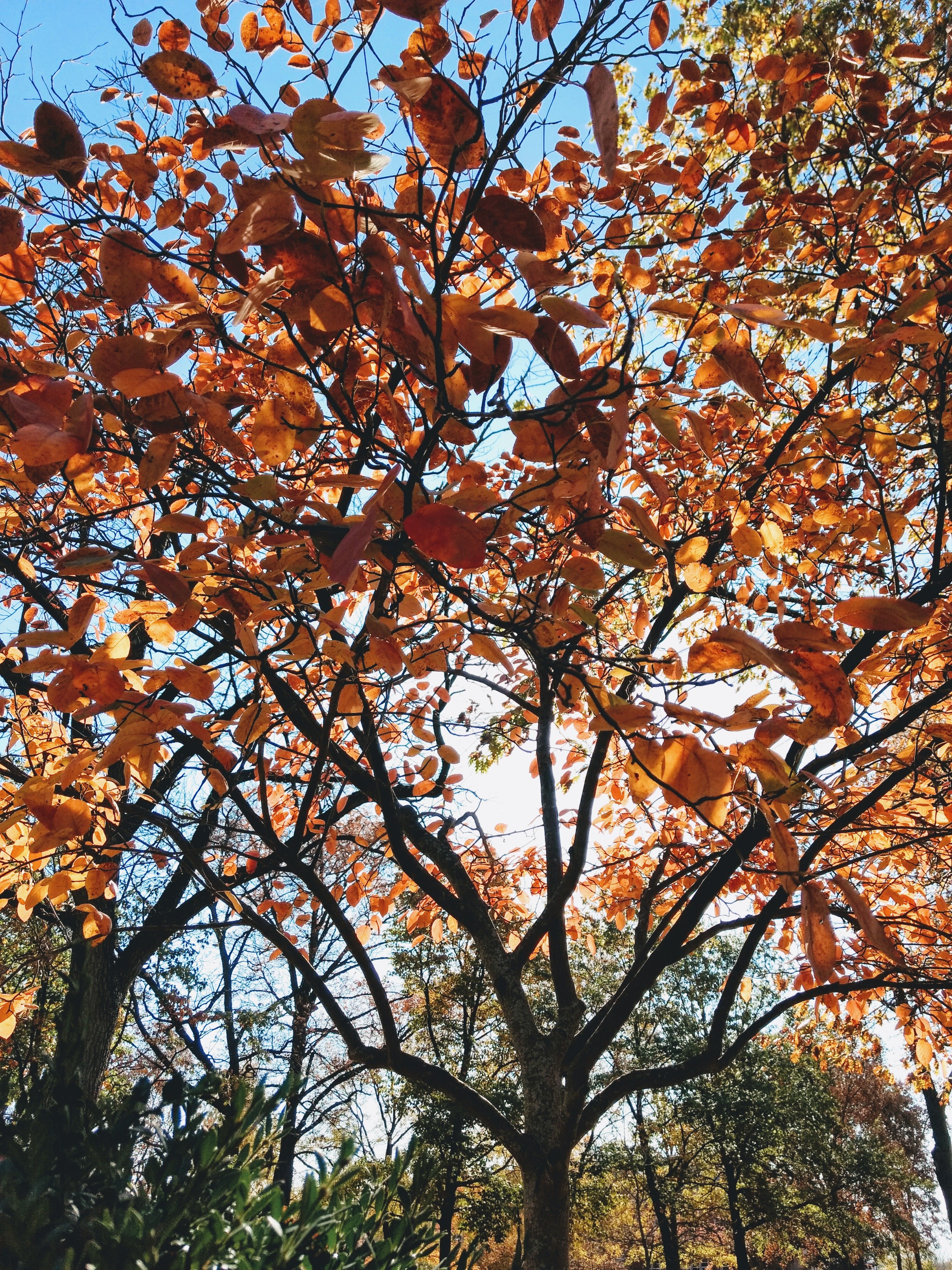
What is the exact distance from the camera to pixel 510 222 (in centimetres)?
89

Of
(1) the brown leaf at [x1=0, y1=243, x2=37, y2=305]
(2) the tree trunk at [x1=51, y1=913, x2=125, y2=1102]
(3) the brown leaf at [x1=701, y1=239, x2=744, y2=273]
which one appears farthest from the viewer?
(2) the tree trunk at [x1=51, y1=913, x2=125, y2=1102]

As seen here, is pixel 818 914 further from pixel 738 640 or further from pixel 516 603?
pixel 516 603

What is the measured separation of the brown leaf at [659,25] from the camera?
6.51 feet

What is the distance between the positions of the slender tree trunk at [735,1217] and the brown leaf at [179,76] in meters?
18.2

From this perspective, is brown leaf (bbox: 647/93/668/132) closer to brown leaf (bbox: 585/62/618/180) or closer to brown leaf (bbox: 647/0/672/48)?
brown leaf (bbox: 647/0/672/48)

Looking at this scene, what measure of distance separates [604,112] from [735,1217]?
18488 millimetres

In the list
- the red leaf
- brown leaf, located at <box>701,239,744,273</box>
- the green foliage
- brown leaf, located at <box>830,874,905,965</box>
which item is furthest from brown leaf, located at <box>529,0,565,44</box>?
the green foliage

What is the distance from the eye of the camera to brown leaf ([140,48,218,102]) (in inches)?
50.4

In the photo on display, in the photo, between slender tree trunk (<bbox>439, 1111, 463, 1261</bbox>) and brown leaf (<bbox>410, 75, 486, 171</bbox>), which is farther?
slender tree trunk (<bbox>439, 1111, 463, 1261</bbox>)

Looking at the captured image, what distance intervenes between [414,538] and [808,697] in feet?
2.01

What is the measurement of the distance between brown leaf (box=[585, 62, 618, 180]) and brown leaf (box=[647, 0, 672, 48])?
1.68m

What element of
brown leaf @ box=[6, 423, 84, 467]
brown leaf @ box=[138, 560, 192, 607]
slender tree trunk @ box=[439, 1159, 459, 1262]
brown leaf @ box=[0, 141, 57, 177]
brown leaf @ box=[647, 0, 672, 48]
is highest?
brown leaf @ box=[647, 0, 672, 48]

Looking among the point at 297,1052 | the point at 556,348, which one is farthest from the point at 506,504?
the point at 297,1052

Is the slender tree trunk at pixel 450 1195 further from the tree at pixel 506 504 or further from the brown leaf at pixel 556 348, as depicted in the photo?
the brown leaf at pixel 556 348
